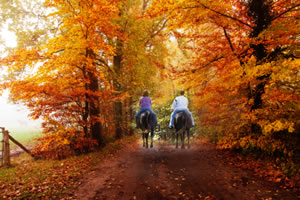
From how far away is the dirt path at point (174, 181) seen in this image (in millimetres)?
4977

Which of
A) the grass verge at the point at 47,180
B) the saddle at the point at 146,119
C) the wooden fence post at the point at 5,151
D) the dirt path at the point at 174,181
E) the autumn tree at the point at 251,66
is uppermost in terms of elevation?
the autumn tree at the point at 251,66

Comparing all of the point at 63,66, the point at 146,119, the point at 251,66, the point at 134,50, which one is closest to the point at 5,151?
the point at 63,66

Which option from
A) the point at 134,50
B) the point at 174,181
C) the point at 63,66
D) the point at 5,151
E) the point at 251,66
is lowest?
the point at 174,181

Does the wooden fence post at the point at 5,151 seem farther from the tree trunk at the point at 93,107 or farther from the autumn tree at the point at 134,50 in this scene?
the autumn tree at the point at 134,50

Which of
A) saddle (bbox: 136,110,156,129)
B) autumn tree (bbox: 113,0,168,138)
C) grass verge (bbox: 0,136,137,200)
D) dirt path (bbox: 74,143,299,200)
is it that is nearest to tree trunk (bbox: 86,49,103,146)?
autumn tree (bbox: 113,0,168,138)

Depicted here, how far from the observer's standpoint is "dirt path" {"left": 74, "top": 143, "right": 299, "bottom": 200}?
4.98 m

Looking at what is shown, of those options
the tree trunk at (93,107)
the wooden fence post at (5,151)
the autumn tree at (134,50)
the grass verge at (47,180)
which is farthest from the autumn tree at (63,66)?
the autumn tree at (134,50)

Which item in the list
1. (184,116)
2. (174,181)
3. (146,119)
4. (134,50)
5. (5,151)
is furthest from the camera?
(134,50)

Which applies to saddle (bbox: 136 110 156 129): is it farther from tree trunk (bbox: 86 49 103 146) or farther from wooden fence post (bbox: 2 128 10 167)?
wooden fence post (bbox: 2 128 10 167)

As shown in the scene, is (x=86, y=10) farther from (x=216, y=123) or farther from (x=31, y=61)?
(x=216, y=123)

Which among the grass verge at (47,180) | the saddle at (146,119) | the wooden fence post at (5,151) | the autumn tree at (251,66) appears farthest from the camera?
the saddle at (146,119)

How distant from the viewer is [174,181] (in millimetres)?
5832

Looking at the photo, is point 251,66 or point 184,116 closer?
point 251,66

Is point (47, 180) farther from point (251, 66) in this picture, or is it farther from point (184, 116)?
point (251, 66)
